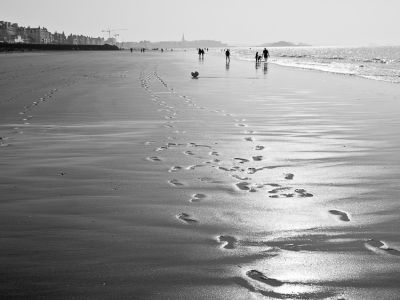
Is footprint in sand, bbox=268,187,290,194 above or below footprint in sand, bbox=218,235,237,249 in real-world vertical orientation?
below

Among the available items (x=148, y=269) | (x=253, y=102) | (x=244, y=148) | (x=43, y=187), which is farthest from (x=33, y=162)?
(x=253, y=102)

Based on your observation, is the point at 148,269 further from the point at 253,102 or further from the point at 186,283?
the point at 253,102

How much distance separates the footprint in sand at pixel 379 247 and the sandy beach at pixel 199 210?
23 mm

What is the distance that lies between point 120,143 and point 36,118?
4800 millimetres

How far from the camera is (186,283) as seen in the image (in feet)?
12.8

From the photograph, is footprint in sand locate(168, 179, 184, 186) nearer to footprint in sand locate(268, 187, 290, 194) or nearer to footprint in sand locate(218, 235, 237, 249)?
footprint in sand locate(268, 187, 290, 194)

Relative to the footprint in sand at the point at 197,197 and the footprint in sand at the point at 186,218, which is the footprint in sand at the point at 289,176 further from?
the footprint in sand at the point at 186,218

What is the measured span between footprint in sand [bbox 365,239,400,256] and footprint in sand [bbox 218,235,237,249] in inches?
47.8

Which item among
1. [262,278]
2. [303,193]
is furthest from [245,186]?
[262,278]

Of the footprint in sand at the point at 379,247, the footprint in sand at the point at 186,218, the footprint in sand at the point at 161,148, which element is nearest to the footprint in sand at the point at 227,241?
the footprint in sand at the point at 186,218

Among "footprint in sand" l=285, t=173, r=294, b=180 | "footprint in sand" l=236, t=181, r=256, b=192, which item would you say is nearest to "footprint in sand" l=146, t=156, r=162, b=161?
"footprint in sand" l=236, t=181, r=256, b=192

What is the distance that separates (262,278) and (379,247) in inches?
53.7

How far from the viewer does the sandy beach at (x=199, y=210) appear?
393 cm

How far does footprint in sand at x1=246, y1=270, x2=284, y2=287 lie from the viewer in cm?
385
